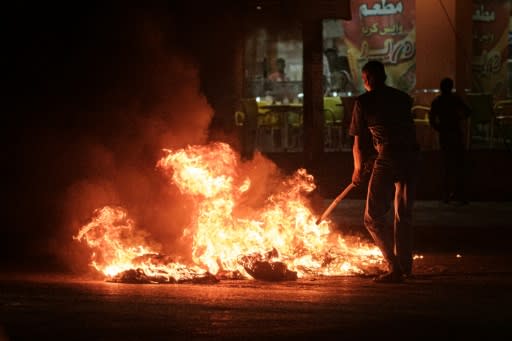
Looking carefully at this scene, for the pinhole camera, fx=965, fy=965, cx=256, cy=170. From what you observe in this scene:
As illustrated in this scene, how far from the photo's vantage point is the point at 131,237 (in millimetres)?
9992

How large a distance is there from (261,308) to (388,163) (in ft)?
7.07

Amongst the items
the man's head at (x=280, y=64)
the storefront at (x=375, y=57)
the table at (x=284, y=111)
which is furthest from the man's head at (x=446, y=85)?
the man's head at (x=280, y=64)

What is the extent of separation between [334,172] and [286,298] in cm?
979

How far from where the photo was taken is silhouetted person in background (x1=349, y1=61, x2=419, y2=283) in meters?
8.96

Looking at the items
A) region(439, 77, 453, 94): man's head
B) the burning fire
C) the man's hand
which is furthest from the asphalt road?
region(439, 77, 453, 94): man's head

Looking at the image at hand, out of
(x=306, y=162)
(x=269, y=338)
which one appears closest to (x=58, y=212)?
(x=306, y=162)

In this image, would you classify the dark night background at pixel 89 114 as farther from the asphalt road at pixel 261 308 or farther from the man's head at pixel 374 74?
the man's head at pixel 374 74

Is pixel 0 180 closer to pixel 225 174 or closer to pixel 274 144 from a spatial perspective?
pixel 225 174

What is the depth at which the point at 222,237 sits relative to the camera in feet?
31.4

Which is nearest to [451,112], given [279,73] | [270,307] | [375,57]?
[375,57]

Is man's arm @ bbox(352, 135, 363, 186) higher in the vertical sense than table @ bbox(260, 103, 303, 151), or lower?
lower

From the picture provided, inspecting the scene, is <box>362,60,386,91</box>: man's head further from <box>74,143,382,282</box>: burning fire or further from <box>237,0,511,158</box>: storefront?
<box>237,0,511,158</box>: storefront

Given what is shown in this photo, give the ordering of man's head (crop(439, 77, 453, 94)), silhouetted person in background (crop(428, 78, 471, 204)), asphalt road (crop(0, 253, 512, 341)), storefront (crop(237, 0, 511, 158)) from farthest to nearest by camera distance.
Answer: storefront (crop(237, 0, 511, 158)) → silhouetted person in background (crop(428, 78, 471, 204)) → man's head (crop(439, 77, 453, 94)) → asphalt road (crop(0, 253, 512, 341))

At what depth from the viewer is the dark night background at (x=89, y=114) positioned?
1193 cm
